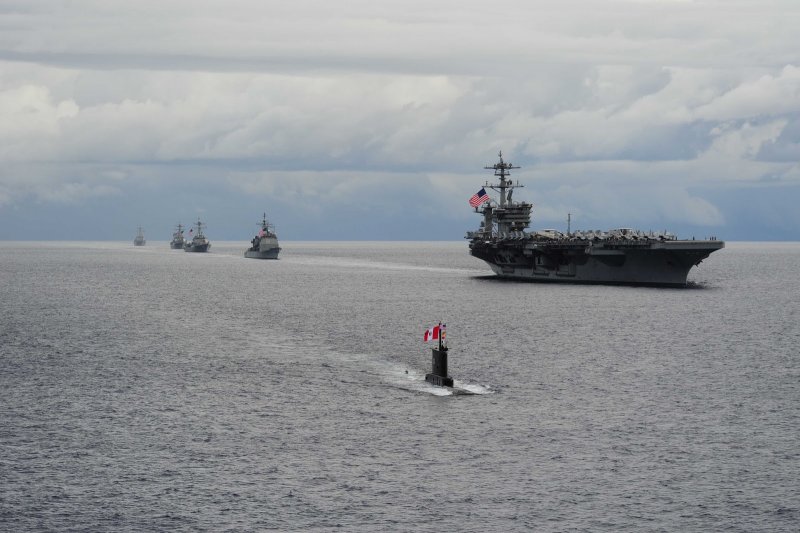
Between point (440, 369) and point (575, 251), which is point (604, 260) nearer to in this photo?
point (575, 251)

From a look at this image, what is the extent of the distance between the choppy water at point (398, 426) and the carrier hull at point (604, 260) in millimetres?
24915

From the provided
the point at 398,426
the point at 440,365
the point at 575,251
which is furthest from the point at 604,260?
the point at 398,426

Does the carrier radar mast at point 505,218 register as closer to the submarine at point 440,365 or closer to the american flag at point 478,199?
the american flag at point 478,199

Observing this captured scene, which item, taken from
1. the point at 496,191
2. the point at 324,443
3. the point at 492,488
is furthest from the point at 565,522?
the point at 496,191

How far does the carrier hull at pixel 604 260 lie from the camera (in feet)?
371

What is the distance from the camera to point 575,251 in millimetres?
125938

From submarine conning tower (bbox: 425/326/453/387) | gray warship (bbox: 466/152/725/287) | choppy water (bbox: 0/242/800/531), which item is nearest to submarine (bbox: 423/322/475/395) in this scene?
submarine conning tower (bbox: 425/326/453/387)

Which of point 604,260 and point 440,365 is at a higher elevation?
point 604,260

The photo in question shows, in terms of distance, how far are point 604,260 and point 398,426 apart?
84.6 m

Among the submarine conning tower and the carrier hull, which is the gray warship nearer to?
the carrier hull

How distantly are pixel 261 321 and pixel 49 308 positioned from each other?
27.2 meters

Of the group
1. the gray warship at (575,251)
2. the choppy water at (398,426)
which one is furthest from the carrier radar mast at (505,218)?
the choppy water at (398,426)

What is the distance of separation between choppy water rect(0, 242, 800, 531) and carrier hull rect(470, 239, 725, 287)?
2492 cm

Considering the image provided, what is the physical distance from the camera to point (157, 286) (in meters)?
146
